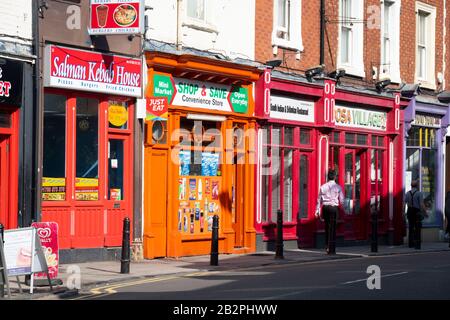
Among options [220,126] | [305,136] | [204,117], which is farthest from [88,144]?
[305,136]

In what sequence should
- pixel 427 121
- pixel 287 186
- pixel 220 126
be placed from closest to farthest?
pixel 220 126 → pixel 287 186 → pixel 427 121

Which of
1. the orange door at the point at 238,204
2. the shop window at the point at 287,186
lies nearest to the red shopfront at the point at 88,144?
the orange door at the point at 238,204

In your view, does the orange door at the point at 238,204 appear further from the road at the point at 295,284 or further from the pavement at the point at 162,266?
the road at the point at 295,284

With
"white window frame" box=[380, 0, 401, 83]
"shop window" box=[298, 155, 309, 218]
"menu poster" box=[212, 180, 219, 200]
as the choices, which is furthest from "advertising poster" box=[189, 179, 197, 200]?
"white window frame" box=[380, 0, 401, 83]

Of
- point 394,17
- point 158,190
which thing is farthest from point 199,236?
point 394,17

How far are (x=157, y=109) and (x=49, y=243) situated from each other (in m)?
6.57

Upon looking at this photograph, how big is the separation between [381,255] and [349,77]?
21.4 feet

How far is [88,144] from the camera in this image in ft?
74.5

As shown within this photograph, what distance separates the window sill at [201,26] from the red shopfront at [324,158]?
2144mm

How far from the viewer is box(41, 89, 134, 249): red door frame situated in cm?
2186

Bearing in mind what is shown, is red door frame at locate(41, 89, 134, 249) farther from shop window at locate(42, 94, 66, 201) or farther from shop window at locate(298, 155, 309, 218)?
shop window at locate(298, 155, 309, 218)

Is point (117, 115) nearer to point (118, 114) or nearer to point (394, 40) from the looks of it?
point (118, 114)

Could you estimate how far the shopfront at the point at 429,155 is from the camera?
35094mm

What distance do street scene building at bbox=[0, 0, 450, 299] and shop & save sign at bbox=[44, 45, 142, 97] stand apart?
3 cm
